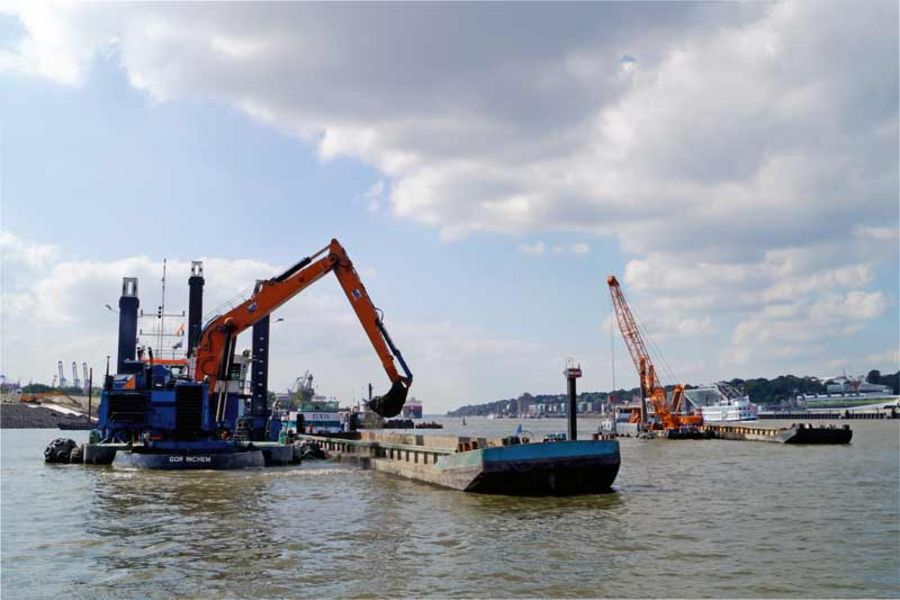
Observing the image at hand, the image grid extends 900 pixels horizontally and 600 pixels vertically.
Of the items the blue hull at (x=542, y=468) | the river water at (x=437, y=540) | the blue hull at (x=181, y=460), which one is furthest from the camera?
the blue hull at (x=181, y=460)

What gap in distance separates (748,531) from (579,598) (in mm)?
10987

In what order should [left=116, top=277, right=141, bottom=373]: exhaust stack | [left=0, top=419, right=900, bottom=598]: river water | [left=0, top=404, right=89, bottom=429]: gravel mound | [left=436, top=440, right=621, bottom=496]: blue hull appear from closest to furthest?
[left=0, top=419, right=900, bottom=598]: river water → [left=436, top=440, right=621, bottom=496]: blue hull → [left=116, top=277, right=141, bottom=373]: exhaust stack → [left=0, top=404, right=89, bottom=429]: gravel mound

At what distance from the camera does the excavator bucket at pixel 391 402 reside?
46.5m

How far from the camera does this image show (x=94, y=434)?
171 ft

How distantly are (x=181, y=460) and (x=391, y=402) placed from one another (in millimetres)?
13231

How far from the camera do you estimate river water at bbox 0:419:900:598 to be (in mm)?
16406

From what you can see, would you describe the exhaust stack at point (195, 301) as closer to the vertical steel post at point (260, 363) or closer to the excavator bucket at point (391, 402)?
the vertical steel post at point (260, 363)

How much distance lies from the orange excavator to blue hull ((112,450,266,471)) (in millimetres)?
4212

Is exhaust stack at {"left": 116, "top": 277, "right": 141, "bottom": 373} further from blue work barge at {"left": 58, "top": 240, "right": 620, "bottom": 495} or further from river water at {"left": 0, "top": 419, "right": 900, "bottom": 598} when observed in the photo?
river water at {"left": 0, "top": 419, "right": 900, "bottom": 598}

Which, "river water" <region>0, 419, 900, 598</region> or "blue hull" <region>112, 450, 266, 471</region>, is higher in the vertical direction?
"blue hull" <region>112, 450, 266, 471</region>

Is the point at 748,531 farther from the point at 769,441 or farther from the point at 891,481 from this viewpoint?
the point at 769,441

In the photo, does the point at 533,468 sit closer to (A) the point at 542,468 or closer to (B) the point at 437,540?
(A) the point at 542,468

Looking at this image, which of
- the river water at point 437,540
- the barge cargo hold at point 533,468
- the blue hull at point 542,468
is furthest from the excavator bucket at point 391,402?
the blue hull at point 542,468

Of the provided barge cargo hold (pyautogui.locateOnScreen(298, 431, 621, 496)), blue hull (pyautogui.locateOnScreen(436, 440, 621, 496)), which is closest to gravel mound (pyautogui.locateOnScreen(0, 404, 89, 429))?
barge cargo hold (pyautogui.locateOnScreen(298, 431, 621, 496))
